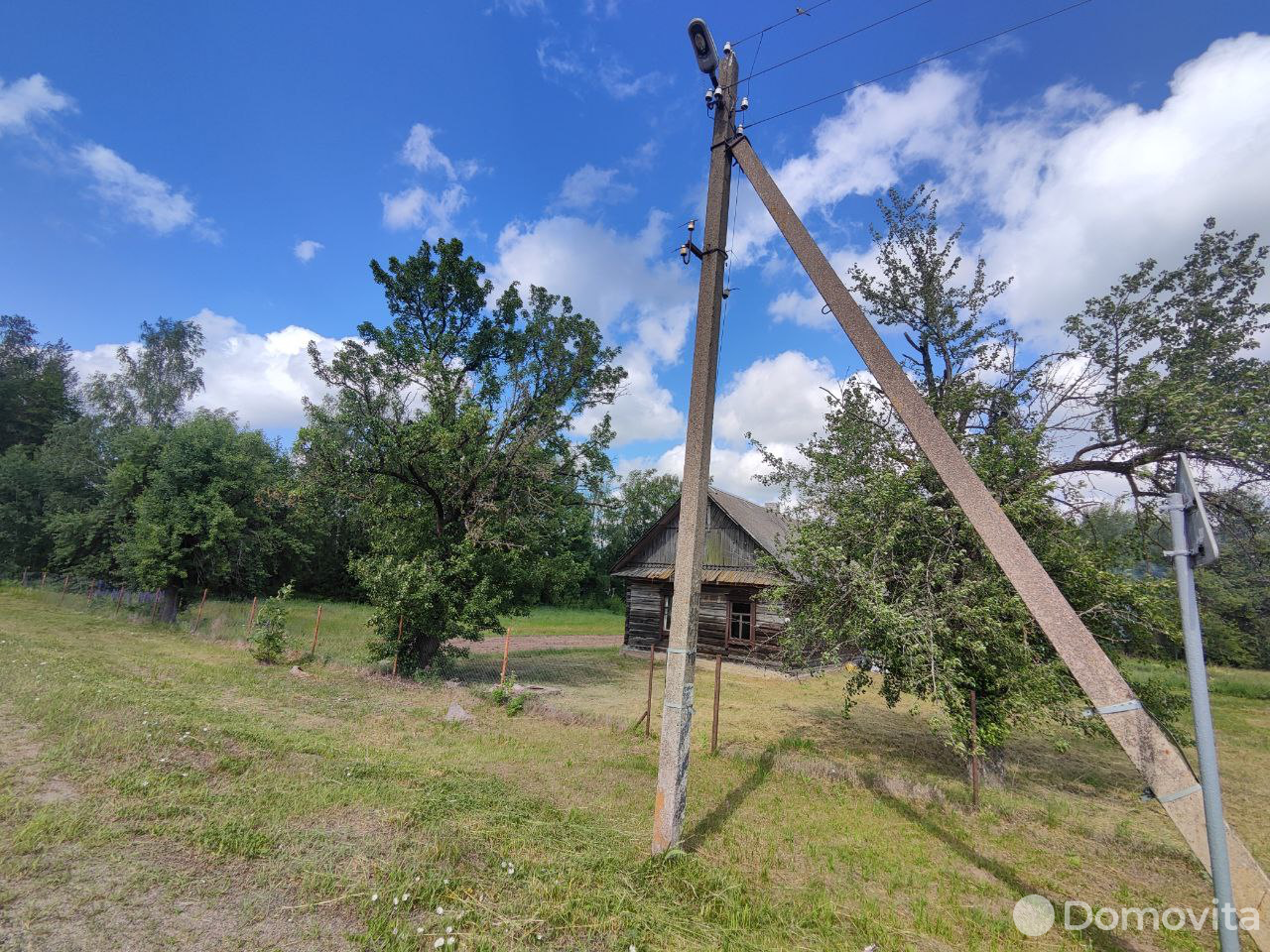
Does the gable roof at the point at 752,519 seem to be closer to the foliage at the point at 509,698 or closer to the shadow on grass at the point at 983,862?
the foliage at the point at 509,698

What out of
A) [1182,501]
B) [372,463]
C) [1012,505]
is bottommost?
[1182,501]

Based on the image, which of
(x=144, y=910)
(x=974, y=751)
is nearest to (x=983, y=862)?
(x=974, y=751)

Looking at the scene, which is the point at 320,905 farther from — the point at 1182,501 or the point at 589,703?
the point at 589,703

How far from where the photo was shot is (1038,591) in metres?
3.83

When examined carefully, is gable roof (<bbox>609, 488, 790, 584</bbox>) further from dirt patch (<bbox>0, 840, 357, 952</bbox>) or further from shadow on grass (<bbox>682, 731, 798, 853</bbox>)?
dirt patch (<bbox>0, 840, 357, 952</bbox>)

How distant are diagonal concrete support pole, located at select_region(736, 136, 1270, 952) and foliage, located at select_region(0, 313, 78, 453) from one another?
178 ft

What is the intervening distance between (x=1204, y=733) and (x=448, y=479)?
13690 millimetres

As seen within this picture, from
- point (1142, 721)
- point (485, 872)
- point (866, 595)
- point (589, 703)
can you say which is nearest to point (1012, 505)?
point (866, 595)

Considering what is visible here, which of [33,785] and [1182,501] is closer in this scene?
[1182,501]

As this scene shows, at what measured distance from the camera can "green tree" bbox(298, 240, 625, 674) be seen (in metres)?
13.0

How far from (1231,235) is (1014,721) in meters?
9.52

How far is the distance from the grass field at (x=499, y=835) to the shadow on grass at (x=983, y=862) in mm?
32

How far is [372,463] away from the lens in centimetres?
1354

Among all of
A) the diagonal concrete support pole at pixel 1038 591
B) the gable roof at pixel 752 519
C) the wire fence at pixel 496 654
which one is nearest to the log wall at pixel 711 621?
the wire fence at pixel 496 654
